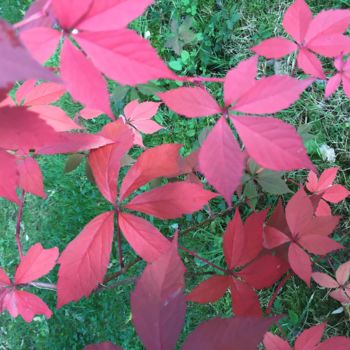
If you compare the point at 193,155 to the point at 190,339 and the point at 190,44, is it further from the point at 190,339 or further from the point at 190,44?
the point at 190,44

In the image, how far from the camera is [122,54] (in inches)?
22.5

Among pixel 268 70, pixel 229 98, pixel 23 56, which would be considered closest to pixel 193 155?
pixel 229 98

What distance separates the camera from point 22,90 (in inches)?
40.4

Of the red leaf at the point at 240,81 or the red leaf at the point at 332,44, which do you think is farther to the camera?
the red leaf at the point at 332,44

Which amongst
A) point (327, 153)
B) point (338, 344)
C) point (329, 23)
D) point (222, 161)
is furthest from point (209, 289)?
point (327, 153)

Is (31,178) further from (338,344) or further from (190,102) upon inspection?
(338,344)

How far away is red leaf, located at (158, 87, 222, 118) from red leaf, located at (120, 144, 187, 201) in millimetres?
139

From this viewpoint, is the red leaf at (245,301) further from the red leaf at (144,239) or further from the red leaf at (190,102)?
the red leaf at (190,102)

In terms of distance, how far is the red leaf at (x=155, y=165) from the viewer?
3.01 ft

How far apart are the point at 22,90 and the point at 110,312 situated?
1.18m

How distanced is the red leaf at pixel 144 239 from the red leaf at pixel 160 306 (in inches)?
11.6

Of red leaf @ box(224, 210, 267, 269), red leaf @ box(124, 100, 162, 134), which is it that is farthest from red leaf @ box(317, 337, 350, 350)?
red leaf @ box(124, 100, 162, 134)

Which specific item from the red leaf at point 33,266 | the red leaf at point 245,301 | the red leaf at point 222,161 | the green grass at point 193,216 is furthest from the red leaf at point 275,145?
the green grass at point 193,216

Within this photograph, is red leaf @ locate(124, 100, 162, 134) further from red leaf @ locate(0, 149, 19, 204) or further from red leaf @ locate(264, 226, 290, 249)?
red leaf @ locate(0, 149, 19, 204)
